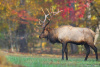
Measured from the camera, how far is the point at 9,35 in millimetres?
26562

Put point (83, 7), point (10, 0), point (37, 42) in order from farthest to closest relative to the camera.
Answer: point (37, 42) < point (10, 0) < point (83, 7)

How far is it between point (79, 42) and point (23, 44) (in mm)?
12521

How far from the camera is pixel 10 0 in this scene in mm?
23984

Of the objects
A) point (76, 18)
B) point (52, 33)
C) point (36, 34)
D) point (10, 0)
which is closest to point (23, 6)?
point (10, 0)

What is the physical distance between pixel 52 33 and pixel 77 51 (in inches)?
384

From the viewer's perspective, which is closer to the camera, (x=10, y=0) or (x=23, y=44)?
(x=10, y=0)

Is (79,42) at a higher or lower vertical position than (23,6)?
lower

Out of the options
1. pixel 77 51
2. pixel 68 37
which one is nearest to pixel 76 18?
pixel 77 51

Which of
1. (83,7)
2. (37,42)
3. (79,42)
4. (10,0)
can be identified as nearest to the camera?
(79,42)

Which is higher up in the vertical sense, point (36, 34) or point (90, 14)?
point (90, 14)

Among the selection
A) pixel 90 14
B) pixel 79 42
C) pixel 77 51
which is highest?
Answer: pixel 90 14

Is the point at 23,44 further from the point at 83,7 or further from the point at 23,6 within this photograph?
the point at 83,7

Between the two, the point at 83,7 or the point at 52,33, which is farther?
the point at 83,7

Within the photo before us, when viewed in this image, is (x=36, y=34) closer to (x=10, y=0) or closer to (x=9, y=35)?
(x=9, y=35)
